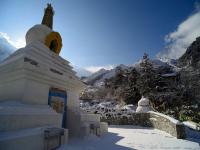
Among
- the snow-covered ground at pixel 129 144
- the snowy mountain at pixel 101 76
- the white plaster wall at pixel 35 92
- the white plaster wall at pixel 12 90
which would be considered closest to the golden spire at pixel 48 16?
the white plaster wall at pixel 12 90

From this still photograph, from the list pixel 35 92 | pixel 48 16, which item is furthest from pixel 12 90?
pixel 48 16

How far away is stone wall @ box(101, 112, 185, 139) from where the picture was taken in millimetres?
8675

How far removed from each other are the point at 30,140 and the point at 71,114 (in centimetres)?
429

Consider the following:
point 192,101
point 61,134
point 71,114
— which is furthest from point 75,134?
point 192,101

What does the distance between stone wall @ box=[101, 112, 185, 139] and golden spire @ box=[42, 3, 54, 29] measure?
11059 millimetres

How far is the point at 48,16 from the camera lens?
1316cm

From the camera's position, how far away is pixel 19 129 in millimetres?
5039

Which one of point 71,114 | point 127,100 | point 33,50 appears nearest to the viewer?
point 33,50

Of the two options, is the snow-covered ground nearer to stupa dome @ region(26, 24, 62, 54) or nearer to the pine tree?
stupa dome @ region(26, 24, 62, 54)

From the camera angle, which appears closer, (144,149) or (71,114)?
(144,149)

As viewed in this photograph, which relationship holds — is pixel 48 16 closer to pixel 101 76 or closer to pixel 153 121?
pixel 153 121

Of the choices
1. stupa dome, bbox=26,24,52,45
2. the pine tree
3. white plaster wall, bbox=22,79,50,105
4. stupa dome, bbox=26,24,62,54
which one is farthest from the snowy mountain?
white plaster wall, bbox=22,79,50,105

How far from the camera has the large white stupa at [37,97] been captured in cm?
480

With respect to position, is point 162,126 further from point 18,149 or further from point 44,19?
point 44,19
